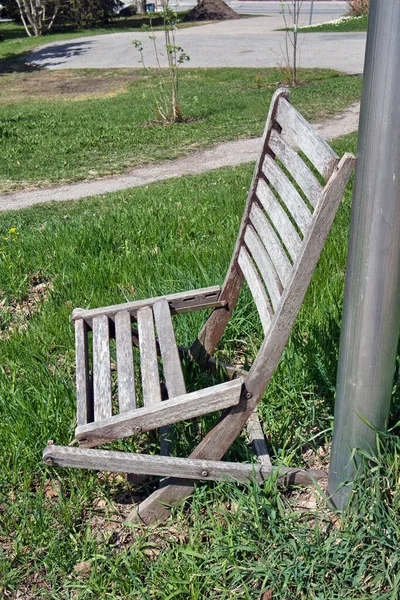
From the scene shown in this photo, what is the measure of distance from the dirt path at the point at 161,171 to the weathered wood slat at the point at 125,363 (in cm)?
534

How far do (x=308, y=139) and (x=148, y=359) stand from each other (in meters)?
0.96

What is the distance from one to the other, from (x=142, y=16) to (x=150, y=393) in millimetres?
39089

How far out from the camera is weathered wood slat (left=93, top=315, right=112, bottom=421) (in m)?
2.25

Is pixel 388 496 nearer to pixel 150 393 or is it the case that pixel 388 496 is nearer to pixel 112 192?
pixel 150 393

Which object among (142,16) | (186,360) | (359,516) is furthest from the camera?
(142,16)

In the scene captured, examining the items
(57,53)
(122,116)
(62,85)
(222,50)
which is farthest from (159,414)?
(57,53)

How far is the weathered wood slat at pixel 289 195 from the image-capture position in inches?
82.4

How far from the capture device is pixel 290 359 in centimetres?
272

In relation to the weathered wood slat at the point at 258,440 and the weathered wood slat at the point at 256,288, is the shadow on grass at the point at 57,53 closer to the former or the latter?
the weathered wood slat at the point at 256,288

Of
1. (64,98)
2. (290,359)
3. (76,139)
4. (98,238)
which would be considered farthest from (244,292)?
(64,98)

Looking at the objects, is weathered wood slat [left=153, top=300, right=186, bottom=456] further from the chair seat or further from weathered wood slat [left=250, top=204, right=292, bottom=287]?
weathered wood slat [left=250, top=204, right=292, bottom=287]

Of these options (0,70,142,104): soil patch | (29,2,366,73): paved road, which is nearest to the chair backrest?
(0,70,142,104): soil patch

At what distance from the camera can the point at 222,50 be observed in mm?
22812

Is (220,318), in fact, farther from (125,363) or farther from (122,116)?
(122,116)
